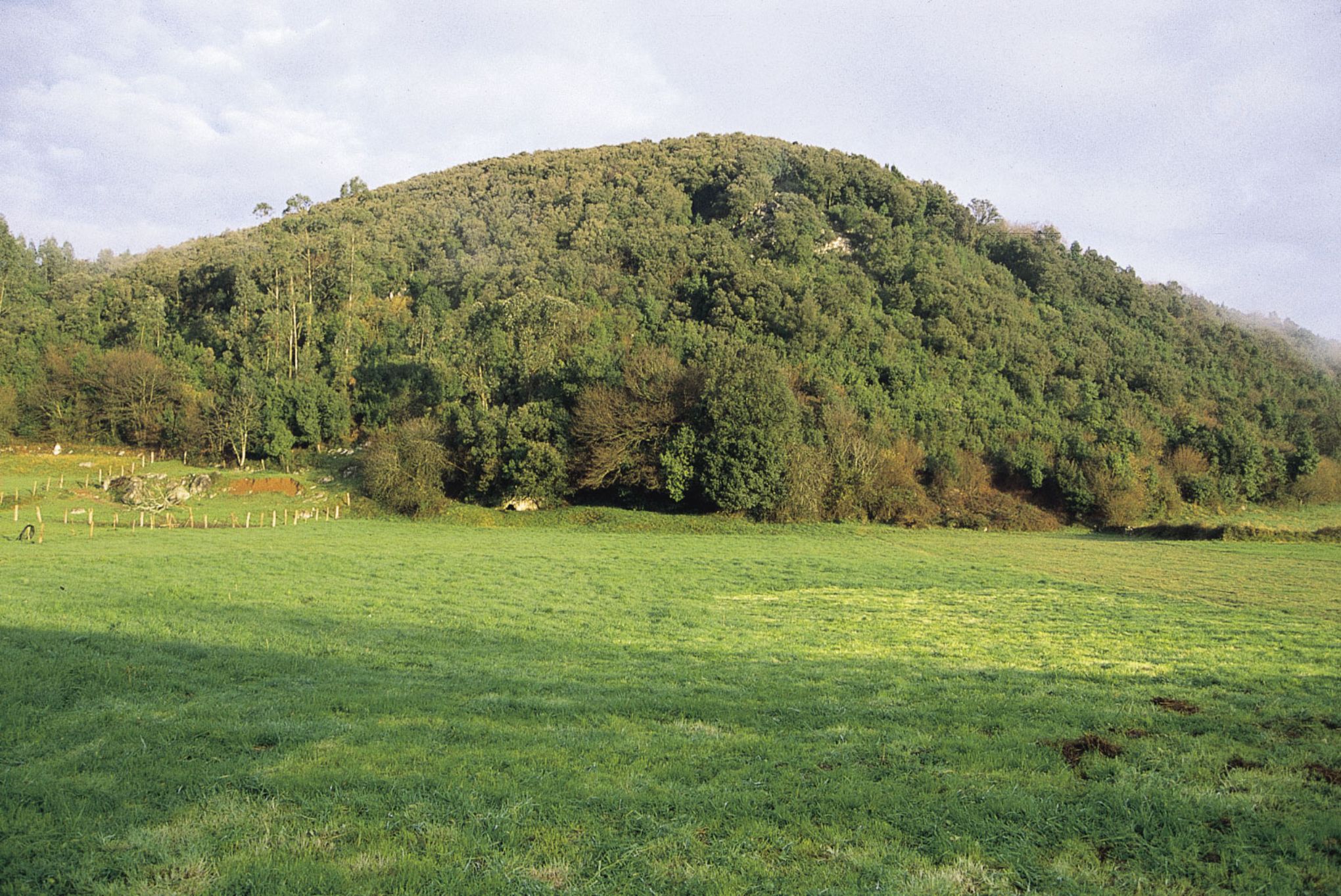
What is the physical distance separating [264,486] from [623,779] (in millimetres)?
59555

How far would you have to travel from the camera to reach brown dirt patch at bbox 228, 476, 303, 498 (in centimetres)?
5556

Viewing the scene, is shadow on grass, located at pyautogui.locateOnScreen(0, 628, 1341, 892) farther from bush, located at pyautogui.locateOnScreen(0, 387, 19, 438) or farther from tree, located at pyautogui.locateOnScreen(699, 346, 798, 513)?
bush, located at pyautogui.locateOnScreen(0, 387, 19, 438)

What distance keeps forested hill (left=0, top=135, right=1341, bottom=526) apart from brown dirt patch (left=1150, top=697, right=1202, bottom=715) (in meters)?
38.4

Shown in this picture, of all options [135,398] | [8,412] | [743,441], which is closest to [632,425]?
[743,441]

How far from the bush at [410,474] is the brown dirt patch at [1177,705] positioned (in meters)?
47.4

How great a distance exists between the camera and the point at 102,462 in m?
62.5

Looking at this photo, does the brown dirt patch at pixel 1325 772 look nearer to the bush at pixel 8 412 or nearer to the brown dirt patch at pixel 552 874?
the brown dirt patch at pixel 552 874

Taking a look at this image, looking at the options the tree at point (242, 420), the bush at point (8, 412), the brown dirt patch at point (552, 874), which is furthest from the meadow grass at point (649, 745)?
the bush at point (8, 412)

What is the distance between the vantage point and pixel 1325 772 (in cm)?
692

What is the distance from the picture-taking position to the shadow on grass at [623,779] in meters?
5.45

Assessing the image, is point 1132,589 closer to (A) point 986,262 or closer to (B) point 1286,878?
(B) point 1286,878

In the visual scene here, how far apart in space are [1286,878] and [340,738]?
8.91 m

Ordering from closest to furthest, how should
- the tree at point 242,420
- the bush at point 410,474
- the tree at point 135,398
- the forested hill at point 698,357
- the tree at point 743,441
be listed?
the tree at point 743,441
the bush at point 410,474
the forested hill at point 698,357
the tree at point 242,420
the tree at point 135,398

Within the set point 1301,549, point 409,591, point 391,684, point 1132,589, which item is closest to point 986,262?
point 1301,549
